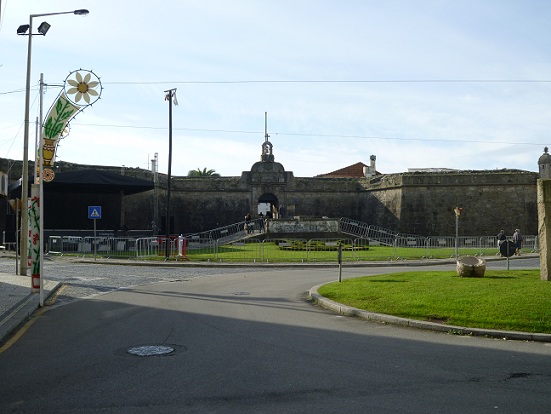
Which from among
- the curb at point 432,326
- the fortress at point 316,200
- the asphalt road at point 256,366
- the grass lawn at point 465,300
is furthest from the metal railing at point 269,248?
the asphalt road at point 256,366

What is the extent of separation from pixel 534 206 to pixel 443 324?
127 feet

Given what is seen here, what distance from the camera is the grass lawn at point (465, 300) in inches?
397

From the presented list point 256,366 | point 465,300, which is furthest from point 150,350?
point 465,300

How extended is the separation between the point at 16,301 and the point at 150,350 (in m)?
6.38

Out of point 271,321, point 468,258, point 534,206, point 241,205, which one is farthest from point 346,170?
point 271,321

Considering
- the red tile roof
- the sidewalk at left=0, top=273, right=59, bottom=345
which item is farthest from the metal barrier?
the red tile roof

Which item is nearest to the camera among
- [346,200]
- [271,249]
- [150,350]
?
[150,350]

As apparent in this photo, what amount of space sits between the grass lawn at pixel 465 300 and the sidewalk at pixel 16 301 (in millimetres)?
6663

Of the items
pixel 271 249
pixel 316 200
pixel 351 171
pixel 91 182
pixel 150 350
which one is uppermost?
pixel 351 171

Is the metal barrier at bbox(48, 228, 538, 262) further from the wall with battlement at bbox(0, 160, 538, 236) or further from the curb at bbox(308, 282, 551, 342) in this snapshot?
the curb at bbox(308, 282, 551, 342)

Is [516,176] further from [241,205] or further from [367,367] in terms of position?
[367,367]

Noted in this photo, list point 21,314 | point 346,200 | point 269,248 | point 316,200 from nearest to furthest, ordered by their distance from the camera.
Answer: point 21,314
point 269,248
point 316,200
point 346,200

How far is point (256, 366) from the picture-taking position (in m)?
7.32

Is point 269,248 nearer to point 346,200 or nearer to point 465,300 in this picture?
point 346,200
